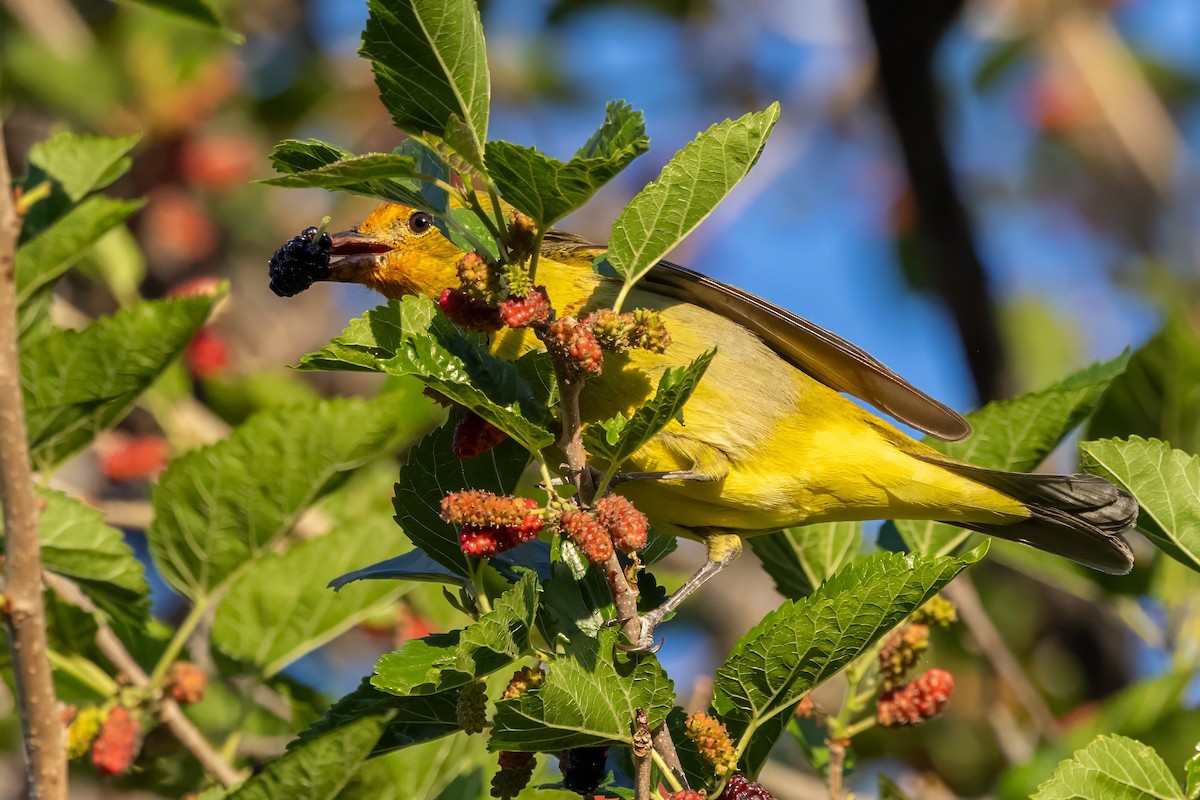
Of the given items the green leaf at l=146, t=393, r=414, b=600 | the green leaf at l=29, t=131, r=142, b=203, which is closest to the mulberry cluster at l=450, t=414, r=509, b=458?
the green leaf at l=146, t=393, r=414, b=600

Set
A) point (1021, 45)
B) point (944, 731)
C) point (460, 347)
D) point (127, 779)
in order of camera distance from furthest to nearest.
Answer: point (1021, 45) < point (944, 731) < point (127, 779) < point (460, 347)

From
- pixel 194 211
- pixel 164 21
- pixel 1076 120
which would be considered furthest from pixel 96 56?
pixel 1076 120

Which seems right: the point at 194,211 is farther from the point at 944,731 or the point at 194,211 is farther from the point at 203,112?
the point at 944,731

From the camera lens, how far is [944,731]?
550cm

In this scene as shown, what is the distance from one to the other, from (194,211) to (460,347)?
16.8ft

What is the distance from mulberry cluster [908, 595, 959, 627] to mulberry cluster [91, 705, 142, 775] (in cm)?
191

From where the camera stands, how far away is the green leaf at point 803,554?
3609mm

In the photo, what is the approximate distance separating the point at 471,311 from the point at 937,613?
4.79 feet

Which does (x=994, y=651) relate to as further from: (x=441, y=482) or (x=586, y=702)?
(x=586, y=702)

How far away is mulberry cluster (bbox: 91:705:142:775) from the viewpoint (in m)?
3.29

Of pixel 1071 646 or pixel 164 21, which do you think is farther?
pixel 164 21

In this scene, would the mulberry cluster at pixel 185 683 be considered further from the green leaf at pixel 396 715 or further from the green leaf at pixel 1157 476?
the green leaf at pixel 1157 476

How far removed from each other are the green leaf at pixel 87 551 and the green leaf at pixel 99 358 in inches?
9.8

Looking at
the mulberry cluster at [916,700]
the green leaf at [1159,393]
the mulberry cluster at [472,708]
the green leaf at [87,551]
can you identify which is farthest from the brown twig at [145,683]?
the green leaf at [1159,393]
